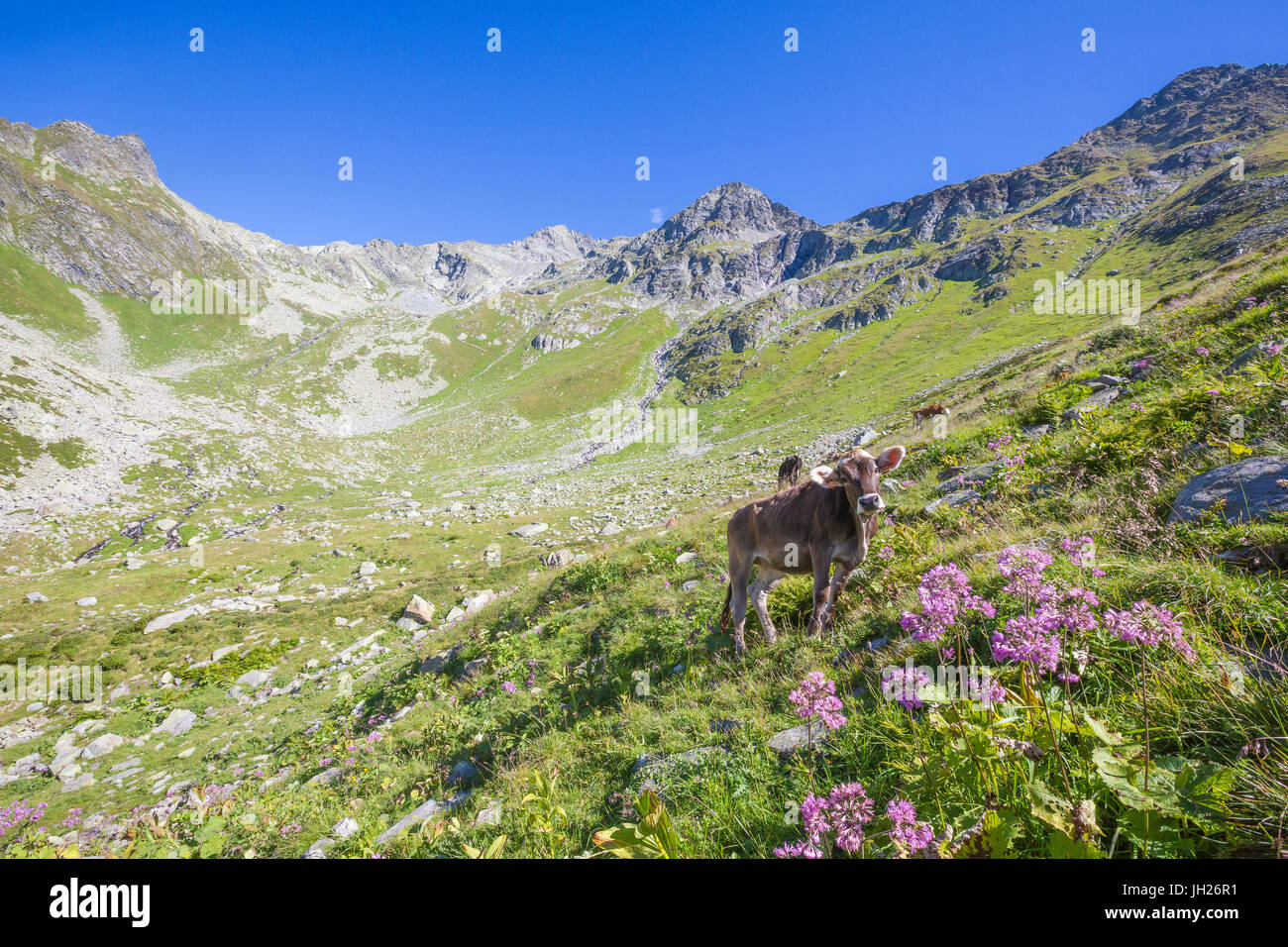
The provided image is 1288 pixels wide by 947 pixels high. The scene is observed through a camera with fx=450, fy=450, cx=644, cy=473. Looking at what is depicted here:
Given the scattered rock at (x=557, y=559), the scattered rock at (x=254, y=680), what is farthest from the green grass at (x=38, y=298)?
the scattered rock at (x=557, y=559)

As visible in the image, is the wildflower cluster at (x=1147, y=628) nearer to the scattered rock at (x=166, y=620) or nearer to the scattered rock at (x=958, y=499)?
the scattered rock at (x=958, y=499)

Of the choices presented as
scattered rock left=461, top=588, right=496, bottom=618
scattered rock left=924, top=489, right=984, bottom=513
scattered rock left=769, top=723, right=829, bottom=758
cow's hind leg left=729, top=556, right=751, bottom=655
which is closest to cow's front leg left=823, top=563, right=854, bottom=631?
cow's hind leg left=729, top=556, right=751, bottom=655

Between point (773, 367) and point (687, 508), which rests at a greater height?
point (773, 367)

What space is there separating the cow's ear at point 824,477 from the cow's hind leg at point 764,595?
1.48 metres

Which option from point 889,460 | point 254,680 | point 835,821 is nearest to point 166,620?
point 254,680

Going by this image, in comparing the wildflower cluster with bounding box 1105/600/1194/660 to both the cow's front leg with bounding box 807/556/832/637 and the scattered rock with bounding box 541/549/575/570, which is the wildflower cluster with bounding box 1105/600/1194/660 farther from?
the scattered rock with bounding box 541/549/575/570

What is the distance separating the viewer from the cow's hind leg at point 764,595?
19.9 feet

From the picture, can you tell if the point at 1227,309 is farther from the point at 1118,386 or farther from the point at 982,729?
the point at 982,729

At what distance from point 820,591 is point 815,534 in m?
0.70
